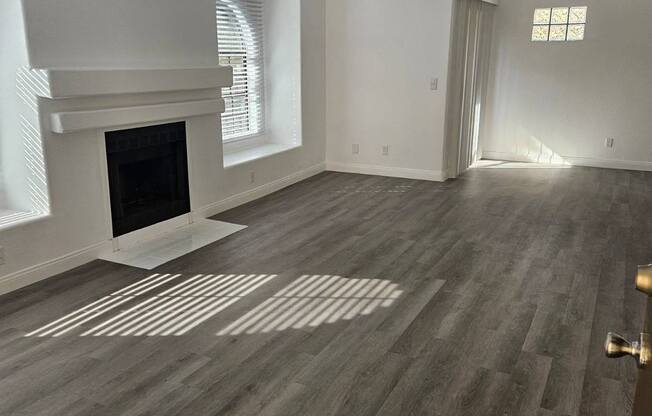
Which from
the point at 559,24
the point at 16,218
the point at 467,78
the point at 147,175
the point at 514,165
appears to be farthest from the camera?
the point at 514,165

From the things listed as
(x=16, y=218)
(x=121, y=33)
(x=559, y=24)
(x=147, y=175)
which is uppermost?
(x=559, y=24)

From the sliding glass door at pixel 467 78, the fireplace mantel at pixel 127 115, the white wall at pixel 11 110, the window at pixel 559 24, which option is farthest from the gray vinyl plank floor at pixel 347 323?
the window at pixel 559 24

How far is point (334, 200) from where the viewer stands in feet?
18.8

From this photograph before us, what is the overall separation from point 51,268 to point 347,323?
6.67ft

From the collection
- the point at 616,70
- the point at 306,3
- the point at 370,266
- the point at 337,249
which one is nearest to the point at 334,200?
the point at 337,249

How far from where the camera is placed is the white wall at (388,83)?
20.5 ft

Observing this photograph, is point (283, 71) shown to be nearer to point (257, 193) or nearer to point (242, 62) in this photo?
point (242, 62)

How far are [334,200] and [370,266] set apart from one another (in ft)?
6.12

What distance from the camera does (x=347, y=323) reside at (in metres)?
3.10

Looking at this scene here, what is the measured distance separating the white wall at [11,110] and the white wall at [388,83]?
156 inches

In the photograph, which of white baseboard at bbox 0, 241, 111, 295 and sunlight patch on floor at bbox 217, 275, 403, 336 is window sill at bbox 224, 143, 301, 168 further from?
sunlight patch on floor at bbox 217, 275, 403, 336

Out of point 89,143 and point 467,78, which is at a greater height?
point 467,78

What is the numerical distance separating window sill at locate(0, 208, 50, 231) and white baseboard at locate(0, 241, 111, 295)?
298 mm

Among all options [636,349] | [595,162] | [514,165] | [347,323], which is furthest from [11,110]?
[595,162]
